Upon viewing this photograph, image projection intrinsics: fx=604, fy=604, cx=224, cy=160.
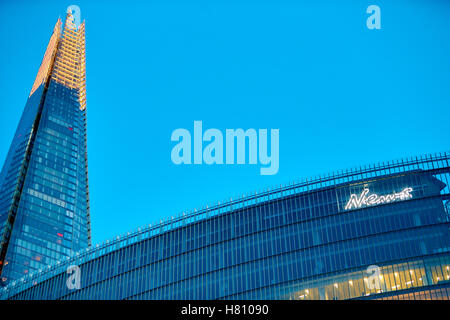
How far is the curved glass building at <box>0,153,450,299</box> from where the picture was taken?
8906cm

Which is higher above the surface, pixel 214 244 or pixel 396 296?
pixel 214 244

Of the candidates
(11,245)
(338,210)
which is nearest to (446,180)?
(338,210)

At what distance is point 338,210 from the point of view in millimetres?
95438

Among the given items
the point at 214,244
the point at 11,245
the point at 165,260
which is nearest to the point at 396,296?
the point at 214,244

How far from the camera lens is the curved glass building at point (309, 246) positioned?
89062mm

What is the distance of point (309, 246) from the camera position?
94.4 m

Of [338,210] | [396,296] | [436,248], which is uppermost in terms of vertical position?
[338,210]
